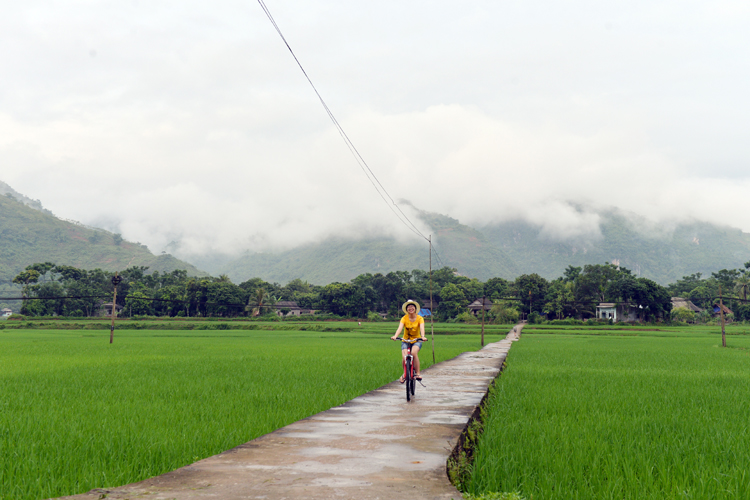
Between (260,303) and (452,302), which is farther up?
(452,302)

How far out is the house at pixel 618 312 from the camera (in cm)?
9662

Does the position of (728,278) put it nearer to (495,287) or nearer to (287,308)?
(495,287)

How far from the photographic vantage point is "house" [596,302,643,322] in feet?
317

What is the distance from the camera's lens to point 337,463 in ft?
14.7

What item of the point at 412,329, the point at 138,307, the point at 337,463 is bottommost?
the point at 138,307

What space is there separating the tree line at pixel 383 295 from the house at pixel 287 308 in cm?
452

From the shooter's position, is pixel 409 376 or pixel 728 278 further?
pixel 728 278

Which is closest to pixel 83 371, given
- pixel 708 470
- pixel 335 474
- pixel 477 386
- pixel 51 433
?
pixel 51 433

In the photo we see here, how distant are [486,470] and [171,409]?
5339mm

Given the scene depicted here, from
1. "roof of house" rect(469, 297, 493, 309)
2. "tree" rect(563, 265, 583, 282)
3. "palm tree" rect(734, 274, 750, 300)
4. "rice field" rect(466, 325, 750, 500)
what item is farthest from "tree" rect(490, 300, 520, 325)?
"rice field" rect(466, 325, 750, 500)

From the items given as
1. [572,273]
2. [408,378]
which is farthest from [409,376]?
[572,273]

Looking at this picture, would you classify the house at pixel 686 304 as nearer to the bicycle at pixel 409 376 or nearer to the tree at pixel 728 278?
the tree at pixel 728 278

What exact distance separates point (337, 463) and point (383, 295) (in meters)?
111

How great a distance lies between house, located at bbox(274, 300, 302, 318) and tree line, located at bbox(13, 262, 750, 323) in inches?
178
